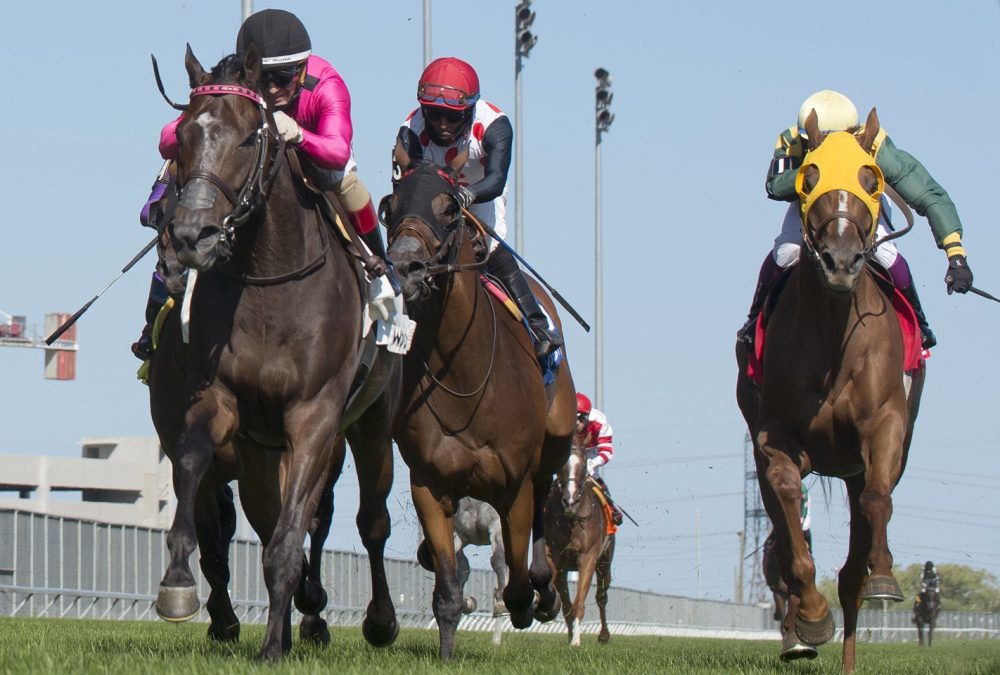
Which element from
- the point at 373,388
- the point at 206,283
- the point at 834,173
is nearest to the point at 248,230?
the point at 206,283

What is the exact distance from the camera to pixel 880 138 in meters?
11.2

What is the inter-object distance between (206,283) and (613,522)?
1643 centimetres

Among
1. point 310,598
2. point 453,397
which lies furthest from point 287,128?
point 310,598

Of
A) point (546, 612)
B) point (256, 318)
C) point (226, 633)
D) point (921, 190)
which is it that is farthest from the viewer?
point (546, 612)

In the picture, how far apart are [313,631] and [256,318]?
12.0 ft

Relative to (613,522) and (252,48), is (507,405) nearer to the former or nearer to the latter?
(252,48)

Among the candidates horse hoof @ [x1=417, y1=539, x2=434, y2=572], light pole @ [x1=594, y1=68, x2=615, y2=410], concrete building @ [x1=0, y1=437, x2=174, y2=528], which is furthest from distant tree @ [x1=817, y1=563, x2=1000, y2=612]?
horse hoof @ [x1=417, y1=539, x2=434, y2=572]

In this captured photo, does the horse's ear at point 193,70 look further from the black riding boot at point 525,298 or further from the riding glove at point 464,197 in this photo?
the black riding boot at point 525,298

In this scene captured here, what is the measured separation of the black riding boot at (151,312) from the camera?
10.7 metres

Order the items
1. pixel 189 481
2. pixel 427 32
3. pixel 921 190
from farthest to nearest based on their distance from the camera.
Result: pixel 427 32 → pixel 921 190 → pixel 189 481

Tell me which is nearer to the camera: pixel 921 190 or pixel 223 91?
pixel 223 91

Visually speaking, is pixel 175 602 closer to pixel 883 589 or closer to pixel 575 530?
pixel 883 589

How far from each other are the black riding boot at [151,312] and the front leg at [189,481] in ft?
7.49

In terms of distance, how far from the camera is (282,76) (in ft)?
31.4
